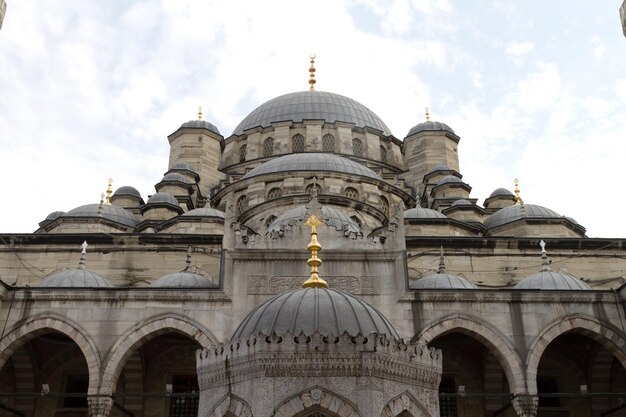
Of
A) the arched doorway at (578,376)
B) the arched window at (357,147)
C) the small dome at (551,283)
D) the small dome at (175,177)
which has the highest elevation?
the arched window at (357,147)

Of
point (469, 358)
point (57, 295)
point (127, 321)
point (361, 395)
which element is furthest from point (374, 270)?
point (361, 395)

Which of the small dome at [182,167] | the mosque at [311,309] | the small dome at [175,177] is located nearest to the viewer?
the mosque at [311,309]

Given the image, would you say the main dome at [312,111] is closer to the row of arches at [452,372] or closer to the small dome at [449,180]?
the small dome at [449,180]

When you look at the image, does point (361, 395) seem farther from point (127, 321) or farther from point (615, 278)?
point (615, 278)

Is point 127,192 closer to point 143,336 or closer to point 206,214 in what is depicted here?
point 206,214

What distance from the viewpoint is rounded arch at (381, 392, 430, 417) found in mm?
6414

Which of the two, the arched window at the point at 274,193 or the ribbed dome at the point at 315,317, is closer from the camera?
the ribbed dome at the point at 315,317

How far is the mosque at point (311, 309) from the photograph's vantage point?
260 inches

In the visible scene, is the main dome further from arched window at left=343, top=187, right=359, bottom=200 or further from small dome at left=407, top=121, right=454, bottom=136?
arched window at left=343, top=187, right=359, bottom=200

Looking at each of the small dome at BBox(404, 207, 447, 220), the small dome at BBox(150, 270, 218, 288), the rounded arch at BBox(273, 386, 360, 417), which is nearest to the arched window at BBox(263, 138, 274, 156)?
the small dome at BBox(404, 207, 447, 220)

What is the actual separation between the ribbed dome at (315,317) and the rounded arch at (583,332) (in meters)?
9.59

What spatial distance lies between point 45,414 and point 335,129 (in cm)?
1900

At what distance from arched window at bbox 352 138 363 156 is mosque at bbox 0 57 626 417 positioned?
6.03 meters

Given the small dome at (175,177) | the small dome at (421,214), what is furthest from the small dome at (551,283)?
the small dome at (175,177)
